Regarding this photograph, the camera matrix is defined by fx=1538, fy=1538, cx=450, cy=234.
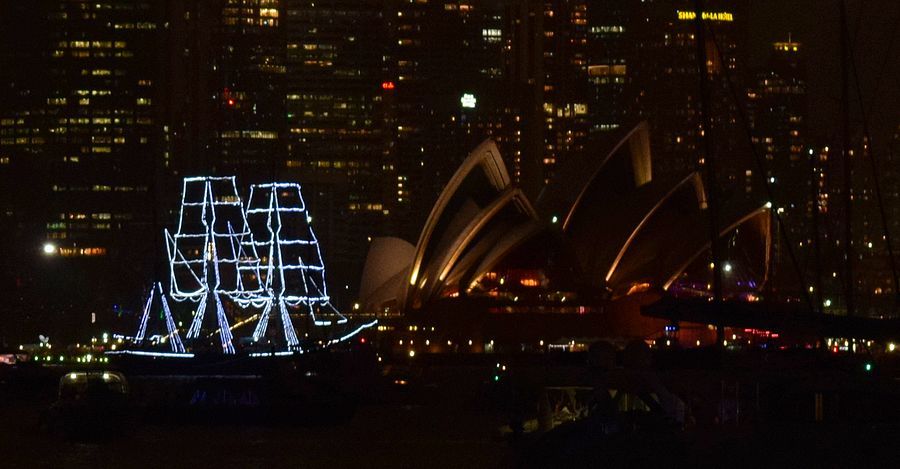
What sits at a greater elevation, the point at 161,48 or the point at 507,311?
the point at 161,48

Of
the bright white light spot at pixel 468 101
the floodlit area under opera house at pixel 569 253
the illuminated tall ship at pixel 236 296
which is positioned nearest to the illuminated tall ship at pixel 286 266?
the illuminated tall ship at pixel 236 296

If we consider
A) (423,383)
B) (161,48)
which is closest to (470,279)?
(423,383)

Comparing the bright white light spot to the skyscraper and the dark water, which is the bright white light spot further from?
the dark water

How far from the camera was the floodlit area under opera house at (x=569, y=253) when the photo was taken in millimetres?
78938

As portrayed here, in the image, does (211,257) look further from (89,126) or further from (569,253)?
(89,126)

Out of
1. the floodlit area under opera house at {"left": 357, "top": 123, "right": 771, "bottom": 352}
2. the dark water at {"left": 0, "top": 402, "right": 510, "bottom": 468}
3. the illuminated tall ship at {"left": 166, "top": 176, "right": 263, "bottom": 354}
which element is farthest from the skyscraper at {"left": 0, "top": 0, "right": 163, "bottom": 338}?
the dark water at {"left": 0, "top": 402, "right": 510, "bottom": 468}

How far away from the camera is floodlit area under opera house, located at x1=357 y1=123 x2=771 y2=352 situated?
78.9 meters

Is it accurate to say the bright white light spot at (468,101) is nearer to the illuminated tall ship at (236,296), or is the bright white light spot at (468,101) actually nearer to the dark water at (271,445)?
the illuminated tall ship at (236,296)

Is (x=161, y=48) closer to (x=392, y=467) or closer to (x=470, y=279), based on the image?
(x=470, y=279)

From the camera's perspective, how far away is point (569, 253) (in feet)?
268

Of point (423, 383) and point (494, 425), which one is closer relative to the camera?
point (494, 425)

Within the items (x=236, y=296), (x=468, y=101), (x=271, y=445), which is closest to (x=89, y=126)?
(x=468, y=101)

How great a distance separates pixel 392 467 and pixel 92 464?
419 centimetres

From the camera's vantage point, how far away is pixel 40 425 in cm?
2739
